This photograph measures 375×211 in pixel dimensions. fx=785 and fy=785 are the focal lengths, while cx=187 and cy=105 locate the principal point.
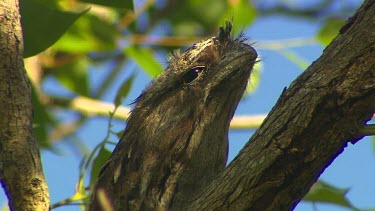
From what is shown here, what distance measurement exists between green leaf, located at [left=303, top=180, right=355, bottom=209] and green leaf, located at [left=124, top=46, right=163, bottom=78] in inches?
62.4

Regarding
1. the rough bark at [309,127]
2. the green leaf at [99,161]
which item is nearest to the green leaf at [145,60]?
the green leaf at [99,161]

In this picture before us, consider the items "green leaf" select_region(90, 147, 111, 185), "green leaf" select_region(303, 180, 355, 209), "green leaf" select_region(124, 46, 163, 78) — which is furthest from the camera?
"green leaf" select_region(124, 46, 163, 78)

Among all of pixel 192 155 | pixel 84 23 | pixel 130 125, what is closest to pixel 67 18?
pixel 130 125

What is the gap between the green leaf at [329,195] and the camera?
3805mm

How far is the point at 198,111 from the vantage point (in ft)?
10.8

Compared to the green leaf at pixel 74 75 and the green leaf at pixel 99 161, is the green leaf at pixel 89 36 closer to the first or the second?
the green leaf at pixel 74 75

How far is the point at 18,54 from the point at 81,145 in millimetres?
3030

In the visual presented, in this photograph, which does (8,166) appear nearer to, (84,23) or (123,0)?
(123,0)

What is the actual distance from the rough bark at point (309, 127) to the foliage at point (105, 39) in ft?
3.68

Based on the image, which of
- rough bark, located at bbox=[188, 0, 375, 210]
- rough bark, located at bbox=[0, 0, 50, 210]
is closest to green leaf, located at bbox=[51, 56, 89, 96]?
rough bark, located at bbox=[0, 0, 50, 210]

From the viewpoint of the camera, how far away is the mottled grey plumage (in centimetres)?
313

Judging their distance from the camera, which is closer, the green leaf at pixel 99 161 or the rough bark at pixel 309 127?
the rough bark at pixel 309 127

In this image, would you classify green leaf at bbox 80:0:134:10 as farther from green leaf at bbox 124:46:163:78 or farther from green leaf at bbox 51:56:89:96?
green leaf at bbox 51:56:89:96

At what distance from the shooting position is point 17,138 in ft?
9.23
